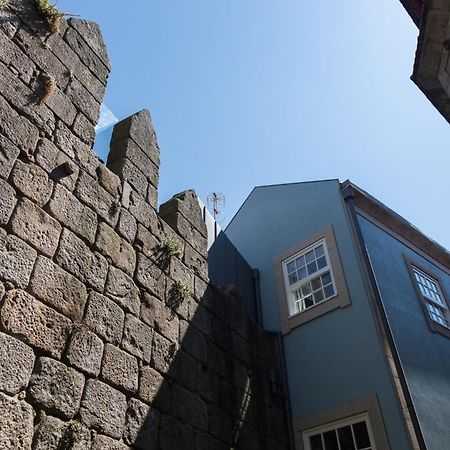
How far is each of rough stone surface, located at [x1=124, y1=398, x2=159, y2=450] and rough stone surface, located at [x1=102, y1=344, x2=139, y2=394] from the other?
120 mm

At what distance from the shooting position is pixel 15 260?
2.79 meters

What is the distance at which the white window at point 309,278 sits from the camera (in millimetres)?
7168

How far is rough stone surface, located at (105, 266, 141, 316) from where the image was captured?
3.48m

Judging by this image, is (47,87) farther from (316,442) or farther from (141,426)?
(316,442)

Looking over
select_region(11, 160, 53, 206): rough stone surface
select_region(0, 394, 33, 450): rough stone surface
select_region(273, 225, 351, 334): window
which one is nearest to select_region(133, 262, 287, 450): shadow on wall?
select_region(0, 394, 33, 450): rough stone surface

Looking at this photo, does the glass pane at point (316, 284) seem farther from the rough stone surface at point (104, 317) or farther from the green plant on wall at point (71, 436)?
the green plant on wall at point (71, 436)

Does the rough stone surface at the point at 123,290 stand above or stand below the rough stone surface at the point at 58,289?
above

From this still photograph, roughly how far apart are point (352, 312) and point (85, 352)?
4416 mm

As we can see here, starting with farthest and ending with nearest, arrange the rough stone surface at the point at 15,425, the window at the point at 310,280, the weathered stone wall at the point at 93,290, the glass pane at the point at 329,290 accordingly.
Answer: the glass pane at the point at 329,290 < the window at the point at 310,280 < the weathered stone wall at the point at 93,290 < the rough stone surface at the point at 15,425

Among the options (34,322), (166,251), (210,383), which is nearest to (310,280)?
(210,383)

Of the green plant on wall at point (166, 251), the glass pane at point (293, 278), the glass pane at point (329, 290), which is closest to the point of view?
the green plant on wall at point (166, 251)

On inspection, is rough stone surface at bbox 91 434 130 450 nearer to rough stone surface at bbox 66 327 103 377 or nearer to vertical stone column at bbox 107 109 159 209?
rough stone surface at bbox 66 327 103 377

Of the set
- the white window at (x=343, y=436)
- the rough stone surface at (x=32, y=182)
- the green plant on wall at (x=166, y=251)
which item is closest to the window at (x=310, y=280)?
the white window at (x=343, y=436)

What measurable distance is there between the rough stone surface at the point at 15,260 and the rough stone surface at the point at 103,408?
0.78 metres
